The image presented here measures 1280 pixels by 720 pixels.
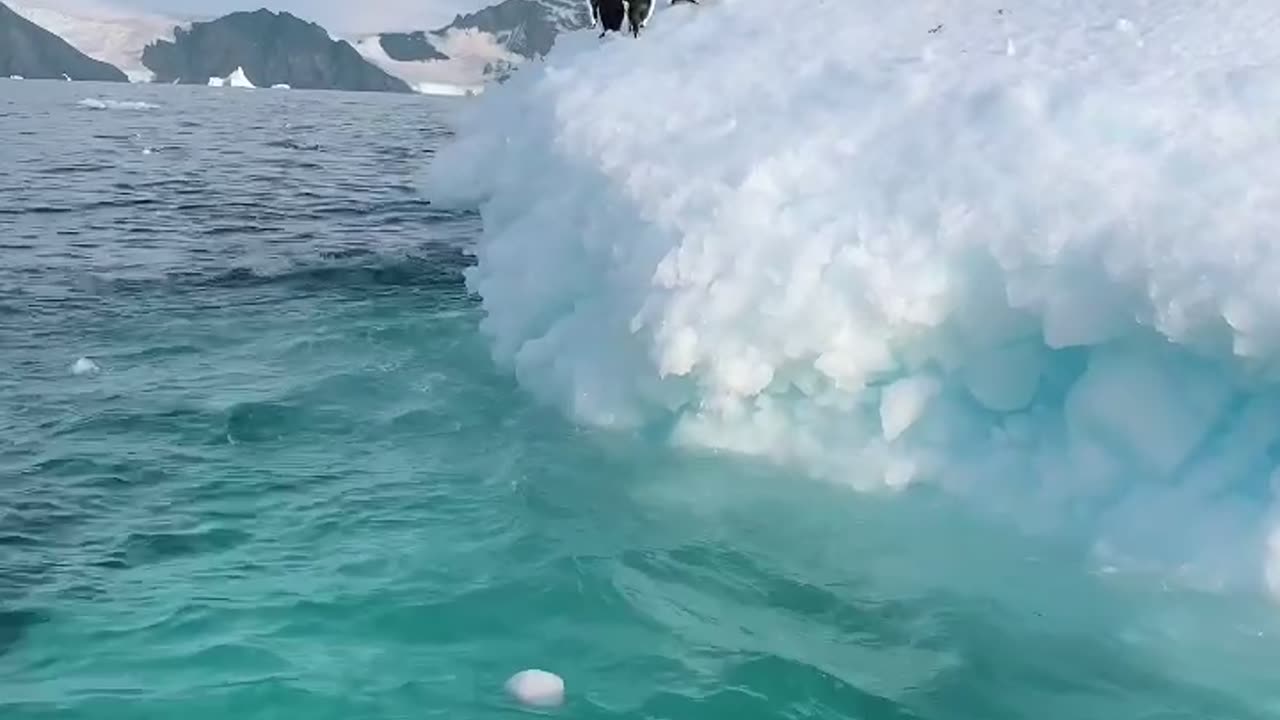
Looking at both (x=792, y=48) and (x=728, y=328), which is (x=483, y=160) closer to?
(x=792, y=48)

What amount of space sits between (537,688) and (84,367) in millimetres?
6076

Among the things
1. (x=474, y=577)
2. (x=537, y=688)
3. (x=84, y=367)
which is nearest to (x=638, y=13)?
(x=84, y=367)

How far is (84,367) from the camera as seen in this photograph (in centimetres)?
891

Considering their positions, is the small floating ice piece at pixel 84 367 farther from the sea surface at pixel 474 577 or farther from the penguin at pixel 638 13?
the penguin at pixel 638 13

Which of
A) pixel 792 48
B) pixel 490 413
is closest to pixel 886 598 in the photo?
pixel 490 413

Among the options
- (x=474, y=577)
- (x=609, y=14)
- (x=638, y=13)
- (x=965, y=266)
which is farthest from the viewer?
(x=609, y=14)

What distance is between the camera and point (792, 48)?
819 centimetres

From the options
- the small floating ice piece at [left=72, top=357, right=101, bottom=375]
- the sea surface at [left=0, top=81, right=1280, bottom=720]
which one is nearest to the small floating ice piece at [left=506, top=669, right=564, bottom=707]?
the sea surface at [left=0, top=81, right=1280, bottom=720]

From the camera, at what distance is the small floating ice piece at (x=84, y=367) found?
8836 mm

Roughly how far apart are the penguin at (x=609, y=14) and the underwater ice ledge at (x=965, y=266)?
323 centimetres

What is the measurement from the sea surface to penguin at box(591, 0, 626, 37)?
3776 millimetres

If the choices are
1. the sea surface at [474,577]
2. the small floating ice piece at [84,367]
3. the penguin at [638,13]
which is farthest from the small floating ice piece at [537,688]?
the penguin at [638,13]

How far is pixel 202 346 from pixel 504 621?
19.3ft

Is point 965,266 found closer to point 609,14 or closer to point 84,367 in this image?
point 84,367
